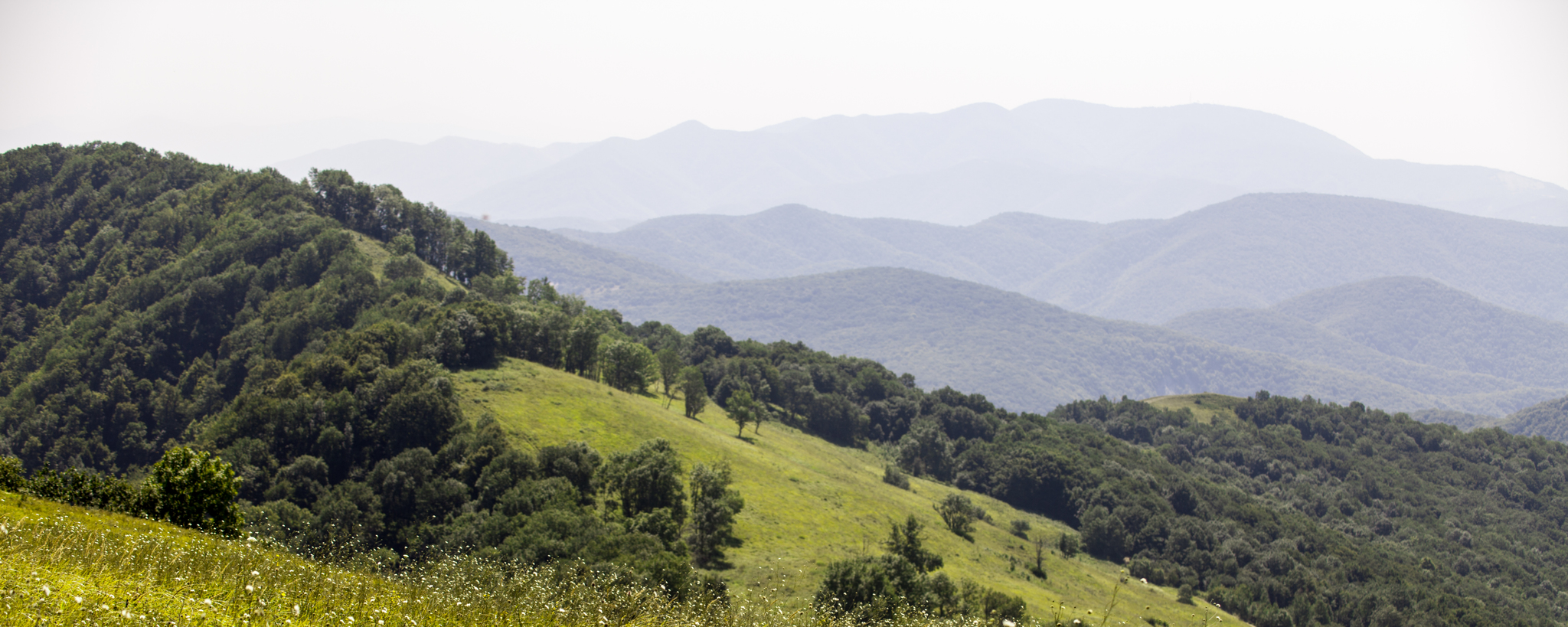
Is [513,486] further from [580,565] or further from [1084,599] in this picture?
[1084,599]

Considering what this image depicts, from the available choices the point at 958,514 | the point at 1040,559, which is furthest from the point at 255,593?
the point at 958,514

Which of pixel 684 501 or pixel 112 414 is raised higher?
pixel 684 501

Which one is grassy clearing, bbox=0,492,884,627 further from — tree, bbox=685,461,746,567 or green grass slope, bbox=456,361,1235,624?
tree, bbox=685,461,746,567

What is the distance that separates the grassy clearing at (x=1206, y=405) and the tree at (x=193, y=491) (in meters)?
177

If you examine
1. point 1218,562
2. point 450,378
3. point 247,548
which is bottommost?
point 1218,562

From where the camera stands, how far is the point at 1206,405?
179 m

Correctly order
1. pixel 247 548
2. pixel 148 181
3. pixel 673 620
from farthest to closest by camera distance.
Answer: pixel 148 181
pixel 247 548
pixel 673 620

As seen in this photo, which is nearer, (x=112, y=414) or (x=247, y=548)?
(x=247, y=548)

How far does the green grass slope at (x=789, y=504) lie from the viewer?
192 feet

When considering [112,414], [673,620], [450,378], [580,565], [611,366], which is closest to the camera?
[673,620]

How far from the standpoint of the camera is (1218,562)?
95375mm

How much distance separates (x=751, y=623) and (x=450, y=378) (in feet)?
214

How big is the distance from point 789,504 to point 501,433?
2578cm

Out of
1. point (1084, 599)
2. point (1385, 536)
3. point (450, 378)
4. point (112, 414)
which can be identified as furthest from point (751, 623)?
point (1385, 536)
